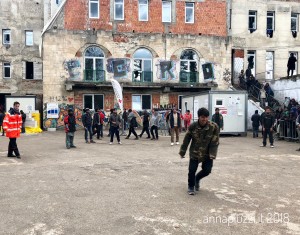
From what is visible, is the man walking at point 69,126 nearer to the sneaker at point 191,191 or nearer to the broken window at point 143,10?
the sneaker at point 191,191

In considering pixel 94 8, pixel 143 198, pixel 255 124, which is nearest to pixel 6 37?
pixel 94 8

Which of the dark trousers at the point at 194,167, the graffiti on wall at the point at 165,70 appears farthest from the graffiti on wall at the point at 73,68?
the dark trousers at the point at 194,167

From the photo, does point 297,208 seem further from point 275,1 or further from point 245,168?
point 275,1

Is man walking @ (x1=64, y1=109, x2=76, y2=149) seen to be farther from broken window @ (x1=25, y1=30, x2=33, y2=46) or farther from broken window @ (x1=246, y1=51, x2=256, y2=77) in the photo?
broken window @ (x1=25, y1=30, x2=33, y2=46)

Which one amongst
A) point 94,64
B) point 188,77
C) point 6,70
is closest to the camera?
point 94,64

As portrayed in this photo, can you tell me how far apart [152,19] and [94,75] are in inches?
258

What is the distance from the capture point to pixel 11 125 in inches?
422

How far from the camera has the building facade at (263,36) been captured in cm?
3052

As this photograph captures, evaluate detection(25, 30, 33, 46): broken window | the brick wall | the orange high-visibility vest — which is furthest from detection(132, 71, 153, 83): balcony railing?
the orange high-visibility vest

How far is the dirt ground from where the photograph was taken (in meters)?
4.93

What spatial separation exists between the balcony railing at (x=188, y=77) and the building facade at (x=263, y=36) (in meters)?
4.41

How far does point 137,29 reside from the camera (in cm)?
2756

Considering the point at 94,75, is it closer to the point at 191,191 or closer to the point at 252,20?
the point at 252,20

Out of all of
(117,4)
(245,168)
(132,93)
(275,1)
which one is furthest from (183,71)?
(245,168)
